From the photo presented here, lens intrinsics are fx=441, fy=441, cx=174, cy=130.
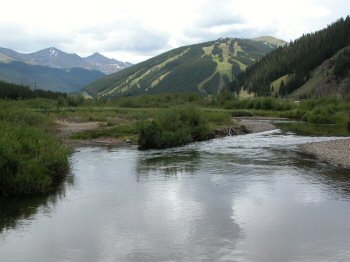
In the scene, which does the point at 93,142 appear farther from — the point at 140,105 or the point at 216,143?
the point at 140,105

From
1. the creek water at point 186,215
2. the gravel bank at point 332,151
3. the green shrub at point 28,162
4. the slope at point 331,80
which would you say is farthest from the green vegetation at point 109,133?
the slope at point 331,80

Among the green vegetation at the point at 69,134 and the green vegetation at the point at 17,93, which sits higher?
the green vegetation at the point at 17,93


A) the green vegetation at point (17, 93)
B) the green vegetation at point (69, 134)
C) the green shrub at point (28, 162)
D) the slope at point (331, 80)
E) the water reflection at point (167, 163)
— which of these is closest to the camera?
the green shrub at point (28, 162)

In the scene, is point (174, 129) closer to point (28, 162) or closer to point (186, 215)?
point (28, 162)

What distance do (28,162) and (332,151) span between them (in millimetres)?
27794

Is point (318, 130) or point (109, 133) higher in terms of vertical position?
point (318, 130)

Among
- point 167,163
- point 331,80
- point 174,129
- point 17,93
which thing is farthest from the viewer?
point 331,80

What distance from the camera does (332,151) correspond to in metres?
40.8

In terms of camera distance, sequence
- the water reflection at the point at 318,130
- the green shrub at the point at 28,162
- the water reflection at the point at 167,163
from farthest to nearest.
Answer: the water reflection at the point at 318,130, the water reflection at the point at 167,163, the green shrub at the point at 28,162

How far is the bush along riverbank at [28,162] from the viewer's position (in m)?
24.0

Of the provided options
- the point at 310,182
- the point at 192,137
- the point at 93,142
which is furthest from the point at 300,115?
the point at 310,182

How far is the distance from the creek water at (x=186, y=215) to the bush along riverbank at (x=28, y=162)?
3.20ft

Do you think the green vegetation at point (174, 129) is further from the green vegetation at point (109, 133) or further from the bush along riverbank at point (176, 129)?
the green vegetation at point (109, 133)

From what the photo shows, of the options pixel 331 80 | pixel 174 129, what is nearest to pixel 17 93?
pixel 174 129
